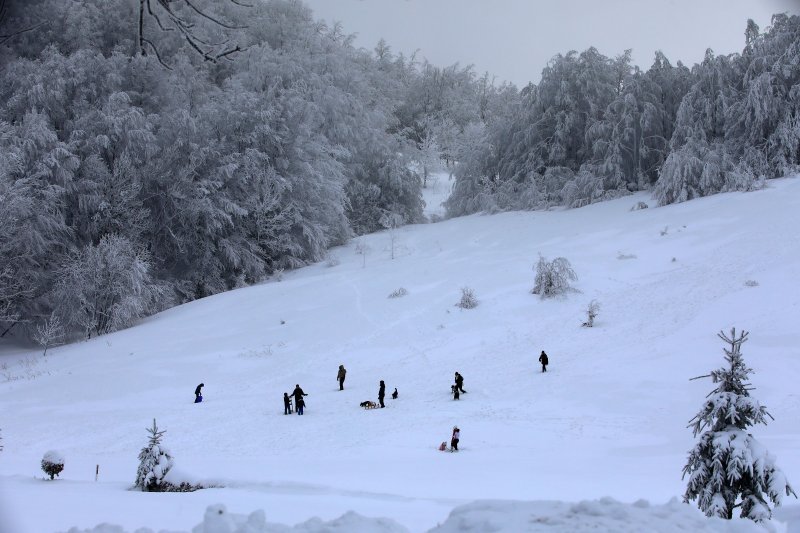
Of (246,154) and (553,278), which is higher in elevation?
(246,154)

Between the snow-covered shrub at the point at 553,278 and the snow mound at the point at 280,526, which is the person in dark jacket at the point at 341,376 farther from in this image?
the snow mound at the point at 280,526

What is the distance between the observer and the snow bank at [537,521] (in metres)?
3.98

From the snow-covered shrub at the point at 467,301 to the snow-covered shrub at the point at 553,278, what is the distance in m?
2.08

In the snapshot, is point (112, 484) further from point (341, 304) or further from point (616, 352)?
point (341, 304)

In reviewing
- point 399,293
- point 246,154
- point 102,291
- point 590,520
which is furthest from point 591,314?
point 246,154

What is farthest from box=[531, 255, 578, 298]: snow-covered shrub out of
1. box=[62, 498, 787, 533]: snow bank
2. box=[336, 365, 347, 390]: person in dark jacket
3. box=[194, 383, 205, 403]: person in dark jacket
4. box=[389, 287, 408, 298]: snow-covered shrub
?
box=[62, 498, 787, 533]: snow bank

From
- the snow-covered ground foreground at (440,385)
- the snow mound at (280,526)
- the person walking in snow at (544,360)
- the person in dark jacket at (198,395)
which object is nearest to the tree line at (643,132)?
the snow-covered ground foreground at (440,385)

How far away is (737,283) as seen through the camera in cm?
1945

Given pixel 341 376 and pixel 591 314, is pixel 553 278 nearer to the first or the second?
pixel 591 314

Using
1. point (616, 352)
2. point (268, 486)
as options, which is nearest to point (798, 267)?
point (616, 352)

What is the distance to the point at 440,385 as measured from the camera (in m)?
16.5

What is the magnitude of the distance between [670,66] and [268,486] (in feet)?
117

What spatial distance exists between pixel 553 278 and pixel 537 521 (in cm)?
1821

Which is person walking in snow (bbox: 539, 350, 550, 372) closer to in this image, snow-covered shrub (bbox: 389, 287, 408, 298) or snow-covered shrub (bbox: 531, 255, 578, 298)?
snow-covered shrub (bbox: 531, 255, 578, 298)
